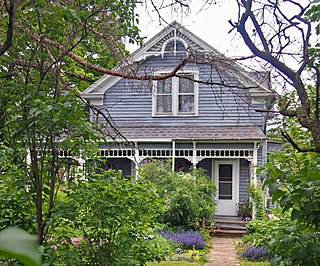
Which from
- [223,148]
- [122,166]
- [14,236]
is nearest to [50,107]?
[14,236]

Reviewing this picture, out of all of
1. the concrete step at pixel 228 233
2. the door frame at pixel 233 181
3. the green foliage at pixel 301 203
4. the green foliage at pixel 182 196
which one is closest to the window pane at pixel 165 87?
the green foliage at pixel 182 196

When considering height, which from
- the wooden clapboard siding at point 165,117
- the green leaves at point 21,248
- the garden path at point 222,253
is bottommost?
the garden path at point 222,253

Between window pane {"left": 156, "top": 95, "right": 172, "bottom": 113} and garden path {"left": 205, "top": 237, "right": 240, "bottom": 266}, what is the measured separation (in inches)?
192

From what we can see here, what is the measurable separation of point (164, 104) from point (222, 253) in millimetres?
6365

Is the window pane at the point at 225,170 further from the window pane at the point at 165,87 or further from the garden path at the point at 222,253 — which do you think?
the garden path at the point at 222,253

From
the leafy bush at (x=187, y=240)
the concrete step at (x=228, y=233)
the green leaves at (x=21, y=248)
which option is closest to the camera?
the green leaves at (x=21, y=248)

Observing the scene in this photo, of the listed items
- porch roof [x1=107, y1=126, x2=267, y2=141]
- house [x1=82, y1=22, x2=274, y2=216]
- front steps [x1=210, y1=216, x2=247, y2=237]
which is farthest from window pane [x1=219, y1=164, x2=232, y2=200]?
porch roof [x1=107, y1=126, x2=267, y2=141]

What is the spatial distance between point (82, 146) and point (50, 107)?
2.30ft

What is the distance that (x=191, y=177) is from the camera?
11859 millimetres

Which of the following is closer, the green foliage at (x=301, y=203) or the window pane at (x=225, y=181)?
the green foliage at (x=301, y=203)

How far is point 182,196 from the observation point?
11.0 m

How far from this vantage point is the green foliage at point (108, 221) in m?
3.45

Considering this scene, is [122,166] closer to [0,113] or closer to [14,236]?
[0,113]

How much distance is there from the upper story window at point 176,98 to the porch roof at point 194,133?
557 mm
